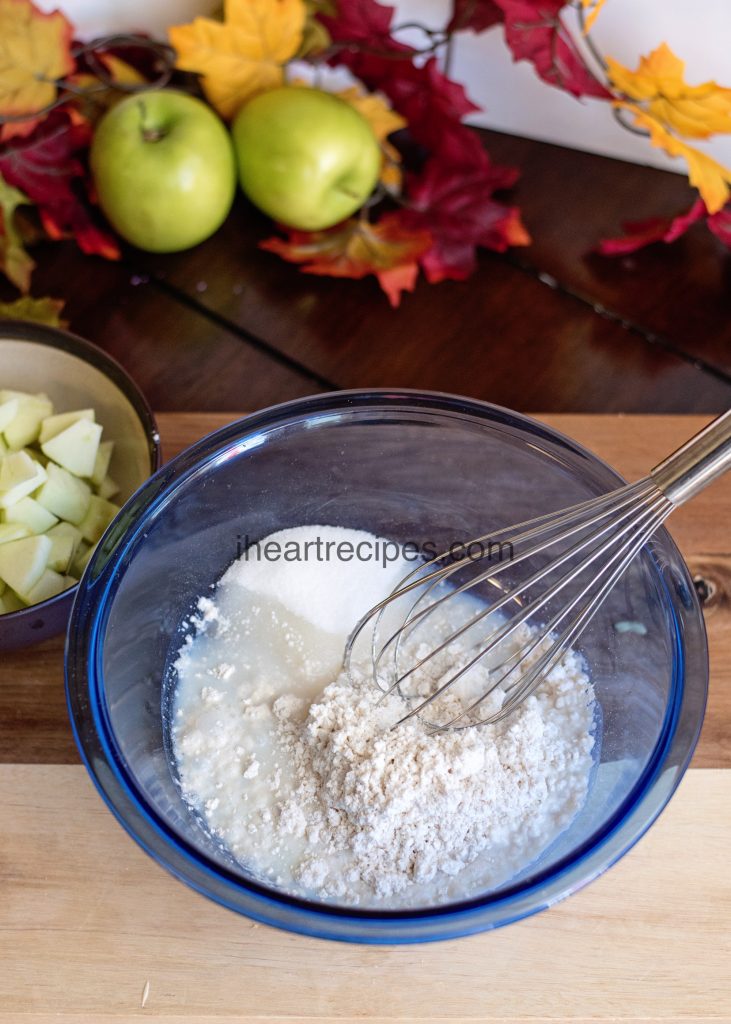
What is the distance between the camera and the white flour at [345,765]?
0.53m

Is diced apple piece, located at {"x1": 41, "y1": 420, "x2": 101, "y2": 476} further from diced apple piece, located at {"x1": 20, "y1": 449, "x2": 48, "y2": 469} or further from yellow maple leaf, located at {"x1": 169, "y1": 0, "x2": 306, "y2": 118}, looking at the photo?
yellow maple leaf, located at {"x1": 169, "y1": 0, "x2": 306, "y2": 118}

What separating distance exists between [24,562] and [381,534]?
0.76 ft

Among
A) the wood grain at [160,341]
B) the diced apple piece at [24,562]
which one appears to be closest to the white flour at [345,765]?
the diced apple piece at [24,562]

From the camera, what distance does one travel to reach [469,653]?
24.3 inches

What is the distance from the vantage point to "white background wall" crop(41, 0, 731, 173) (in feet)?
2.79

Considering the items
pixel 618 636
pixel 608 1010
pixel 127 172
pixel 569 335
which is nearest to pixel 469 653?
pixel 618 636

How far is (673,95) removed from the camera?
79cm

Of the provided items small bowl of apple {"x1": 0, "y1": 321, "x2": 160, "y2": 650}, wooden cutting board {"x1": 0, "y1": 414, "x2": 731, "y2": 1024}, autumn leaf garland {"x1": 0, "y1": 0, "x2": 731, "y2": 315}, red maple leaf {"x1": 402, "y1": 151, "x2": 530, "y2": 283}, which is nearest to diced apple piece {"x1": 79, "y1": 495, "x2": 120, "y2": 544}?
small bowl of apple {"x1": 0, "y1": 321, "x2": 160, "y2": 650}

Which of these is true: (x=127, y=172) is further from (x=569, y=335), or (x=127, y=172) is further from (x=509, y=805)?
(x=509, y=805)

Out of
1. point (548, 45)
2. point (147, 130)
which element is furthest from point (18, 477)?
point (548, 45)

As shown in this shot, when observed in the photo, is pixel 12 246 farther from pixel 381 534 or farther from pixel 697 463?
pixel 697 463

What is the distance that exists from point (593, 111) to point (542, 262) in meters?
0.16

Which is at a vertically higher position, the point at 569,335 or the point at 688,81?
the point at 688,81

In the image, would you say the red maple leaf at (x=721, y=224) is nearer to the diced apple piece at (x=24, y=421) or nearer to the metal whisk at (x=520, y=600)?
the metal whisk at (x=520, y=600)
